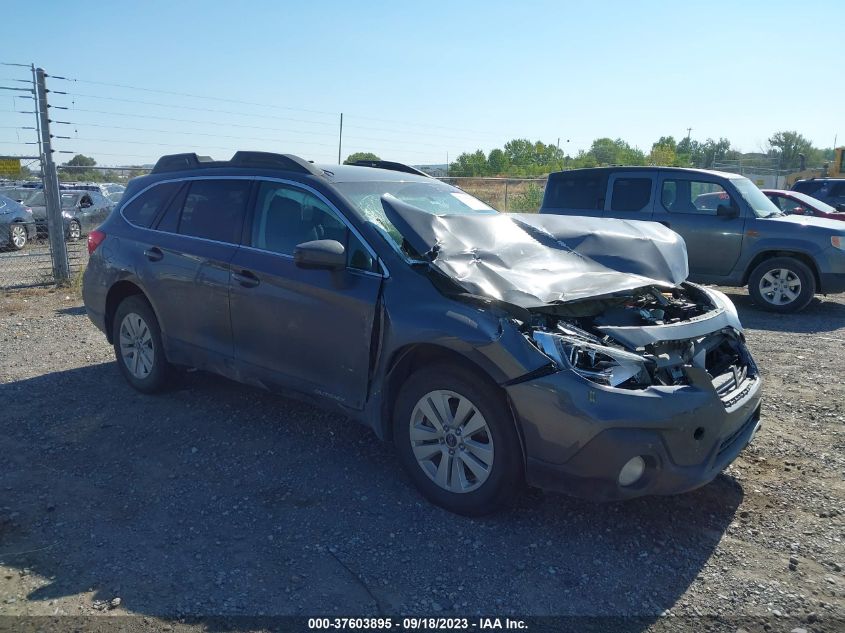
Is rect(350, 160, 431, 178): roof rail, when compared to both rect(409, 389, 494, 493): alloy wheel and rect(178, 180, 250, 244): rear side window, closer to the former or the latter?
rect(178, 180, 250, 244): rear side window

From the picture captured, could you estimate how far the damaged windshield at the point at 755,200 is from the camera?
9.56 m

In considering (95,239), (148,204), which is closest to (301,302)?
(148,204)

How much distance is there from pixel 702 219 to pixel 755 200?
856mm

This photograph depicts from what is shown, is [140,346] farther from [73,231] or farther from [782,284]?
[73,231]

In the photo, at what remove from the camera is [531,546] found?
11.4 ft

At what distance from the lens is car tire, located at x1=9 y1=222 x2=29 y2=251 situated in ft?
50.2

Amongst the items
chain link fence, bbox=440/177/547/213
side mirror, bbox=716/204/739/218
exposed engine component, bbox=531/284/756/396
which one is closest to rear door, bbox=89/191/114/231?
chain link fence, bbox=440/177/547/213

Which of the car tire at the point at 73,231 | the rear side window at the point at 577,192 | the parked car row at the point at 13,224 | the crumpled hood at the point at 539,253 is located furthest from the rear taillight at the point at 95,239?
the car tire at the point at 73,231

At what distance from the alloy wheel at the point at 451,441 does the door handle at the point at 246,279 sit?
1.52 meters

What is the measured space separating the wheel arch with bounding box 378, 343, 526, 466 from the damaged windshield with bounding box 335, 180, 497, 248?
0.67 meters

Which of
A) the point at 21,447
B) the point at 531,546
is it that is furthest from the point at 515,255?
the point at 21,447

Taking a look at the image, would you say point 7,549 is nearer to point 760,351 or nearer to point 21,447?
point 21,447

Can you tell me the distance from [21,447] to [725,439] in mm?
4473

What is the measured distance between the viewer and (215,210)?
5.05 m
